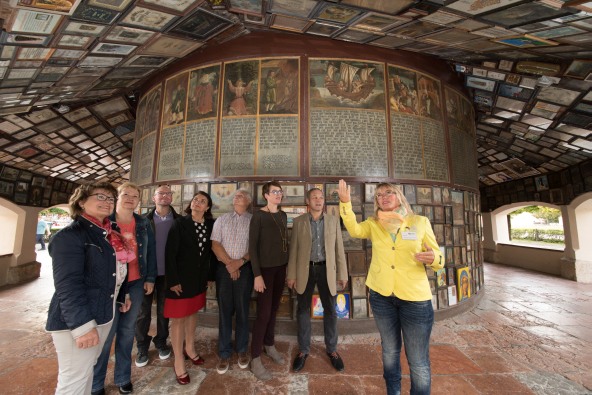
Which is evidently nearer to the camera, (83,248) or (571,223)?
(83,248)

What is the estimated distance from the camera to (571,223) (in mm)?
7879

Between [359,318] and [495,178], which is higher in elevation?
[495,178]

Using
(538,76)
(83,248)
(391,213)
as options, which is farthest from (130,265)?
(538,76)

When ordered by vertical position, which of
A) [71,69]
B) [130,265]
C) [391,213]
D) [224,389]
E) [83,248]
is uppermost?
[71,69]

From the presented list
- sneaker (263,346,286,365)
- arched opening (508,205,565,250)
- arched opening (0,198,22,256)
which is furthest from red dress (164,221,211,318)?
arched opening (508,205,565,250)

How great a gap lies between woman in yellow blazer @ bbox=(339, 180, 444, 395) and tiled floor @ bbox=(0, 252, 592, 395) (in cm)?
76

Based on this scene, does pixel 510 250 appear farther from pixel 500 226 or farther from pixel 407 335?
pixel 407 335

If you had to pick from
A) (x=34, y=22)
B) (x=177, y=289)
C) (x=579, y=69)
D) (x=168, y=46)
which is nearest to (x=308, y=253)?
(x=177, y=289)

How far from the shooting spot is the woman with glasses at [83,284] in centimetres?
162

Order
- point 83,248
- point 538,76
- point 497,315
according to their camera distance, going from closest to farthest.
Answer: point 83,248, point 538,76, point 497,315

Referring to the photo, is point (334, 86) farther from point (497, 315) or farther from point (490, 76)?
point (497, 315)

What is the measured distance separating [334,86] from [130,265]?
3621 mm

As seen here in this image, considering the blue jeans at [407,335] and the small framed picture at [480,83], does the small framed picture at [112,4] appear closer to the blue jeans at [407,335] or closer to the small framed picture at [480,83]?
the blue jeans at [407,335]

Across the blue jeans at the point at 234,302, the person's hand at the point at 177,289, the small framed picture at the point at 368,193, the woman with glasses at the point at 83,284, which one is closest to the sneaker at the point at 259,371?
the blue jeans at the point at 234,302
